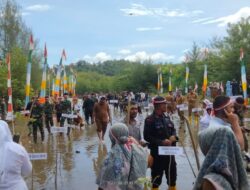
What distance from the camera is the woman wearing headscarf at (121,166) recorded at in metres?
5.03

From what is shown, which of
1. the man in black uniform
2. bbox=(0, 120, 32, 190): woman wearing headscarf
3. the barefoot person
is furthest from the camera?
the barefoot person

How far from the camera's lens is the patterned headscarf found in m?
3.27

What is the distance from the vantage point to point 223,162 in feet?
10.7

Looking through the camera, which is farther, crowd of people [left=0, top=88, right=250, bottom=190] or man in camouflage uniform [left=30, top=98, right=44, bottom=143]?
man in camouflage uniform [left=30, top=98, right=44, bottom=143]

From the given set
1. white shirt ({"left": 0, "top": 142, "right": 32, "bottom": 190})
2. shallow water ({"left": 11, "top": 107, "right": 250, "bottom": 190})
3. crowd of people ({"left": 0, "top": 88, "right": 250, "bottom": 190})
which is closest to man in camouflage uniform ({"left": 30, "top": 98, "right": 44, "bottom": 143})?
shallow water ({"left": 11, "top": 107, "right": 250, "bottom": 190})

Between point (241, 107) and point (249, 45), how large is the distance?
1339 inches

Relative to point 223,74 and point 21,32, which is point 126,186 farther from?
point 21,32

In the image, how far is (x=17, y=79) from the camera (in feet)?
107

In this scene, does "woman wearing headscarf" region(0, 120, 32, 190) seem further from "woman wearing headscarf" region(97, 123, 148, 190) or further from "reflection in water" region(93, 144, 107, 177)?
"reflection in water" region(93, 144, 107, 177)

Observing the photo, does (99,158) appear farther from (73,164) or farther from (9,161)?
(9,161)

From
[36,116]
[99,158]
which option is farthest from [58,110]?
[99,158]

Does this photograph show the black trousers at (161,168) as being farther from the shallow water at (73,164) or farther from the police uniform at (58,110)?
the police uniform at (58,110)

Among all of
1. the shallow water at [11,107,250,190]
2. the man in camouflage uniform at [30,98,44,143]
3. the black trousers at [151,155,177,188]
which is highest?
the man in camouflage uniform at [30,98,44,143]

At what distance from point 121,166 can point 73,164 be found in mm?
6302
